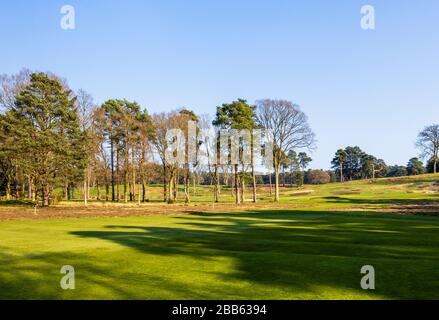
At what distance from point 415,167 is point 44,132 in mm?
158532

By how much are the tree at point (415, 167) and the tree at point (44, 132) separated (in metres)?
152

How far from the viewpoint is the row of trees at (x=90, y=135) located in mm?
53906

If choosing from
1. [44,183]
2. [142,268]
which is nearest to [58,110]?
[44,183]

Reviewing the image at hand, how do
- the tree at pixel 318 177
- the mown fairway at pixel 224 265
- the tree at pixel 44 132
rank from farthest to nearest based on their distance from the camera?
the tree at pixel 318 177 < the tree at pixel 44 132 < the mown fairway at pixel 224 265

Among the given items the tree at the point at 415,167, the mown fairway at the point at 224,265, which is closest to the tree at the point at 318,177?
the tree at the point at 415,167

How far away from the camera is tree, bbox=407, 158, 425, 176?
162 m

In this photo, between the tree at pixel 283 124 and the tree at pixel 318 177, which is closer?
the tree at pixel 283 124

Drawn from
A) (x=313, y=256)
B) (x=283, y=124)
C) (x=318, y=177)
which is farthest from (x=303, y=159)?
(x=313, y=256)

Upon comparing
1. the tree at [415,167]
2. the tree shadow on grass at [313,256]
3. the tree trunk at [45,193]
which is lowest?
the tree shadow on grass at [313,256]

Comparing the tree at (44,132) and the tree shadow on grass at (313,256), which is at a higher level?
the tree at (44,132)

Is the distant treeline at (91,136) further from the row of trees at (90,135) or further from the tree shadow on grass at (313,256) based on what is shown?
the tree shadow on grass at (313,256)
